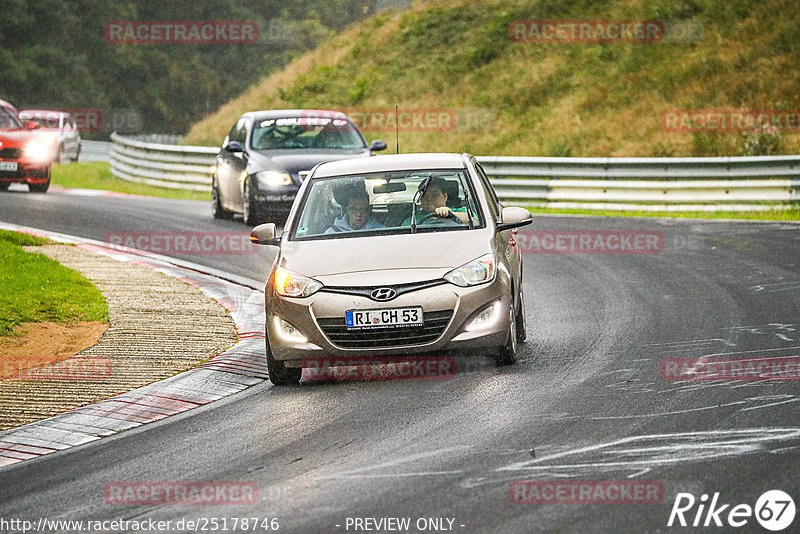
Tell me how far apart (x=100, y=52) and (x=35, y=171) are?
4655 centimetres

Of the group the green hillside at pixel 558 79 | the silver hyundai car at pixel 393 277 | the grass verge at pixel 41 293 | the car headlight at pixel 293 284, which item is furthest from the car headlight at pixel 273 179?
the green hillside at pixel 558 79

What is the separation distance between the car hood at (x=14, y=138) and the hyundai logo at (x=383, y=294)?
18.2 meters

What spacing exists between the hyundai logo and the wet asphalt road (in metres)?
0.66

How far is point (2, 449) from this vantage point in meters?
7.78

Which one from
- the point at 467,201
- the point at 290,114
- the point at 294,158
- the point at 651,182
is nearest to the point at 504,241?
the point at 467,201

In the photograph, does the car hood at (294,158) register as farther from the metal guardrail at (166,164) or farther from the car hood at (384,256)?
the car hood at (384,256)

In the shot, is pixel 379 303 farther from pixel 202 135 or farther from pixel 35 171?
pixel 202 135

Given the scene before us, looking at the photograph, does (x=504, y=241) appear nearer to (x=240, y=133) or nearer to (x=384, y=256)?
(x=384, y=256)

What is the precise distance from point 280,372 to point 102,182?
951 inches

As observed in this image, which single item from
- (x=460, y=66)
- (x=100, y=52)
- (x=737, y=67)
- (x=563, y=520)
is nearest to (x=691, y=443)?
(x=563, y=520)

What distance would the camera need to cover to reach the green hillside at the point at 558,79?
3259cm

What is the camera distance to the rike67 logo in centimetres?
562

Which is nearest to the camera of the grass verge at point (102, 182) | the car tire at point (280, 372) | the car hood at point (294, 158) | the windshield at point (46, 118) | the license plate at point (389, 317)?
the license plate at point (389, 317)

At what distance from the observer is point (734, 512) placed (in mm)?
5754
